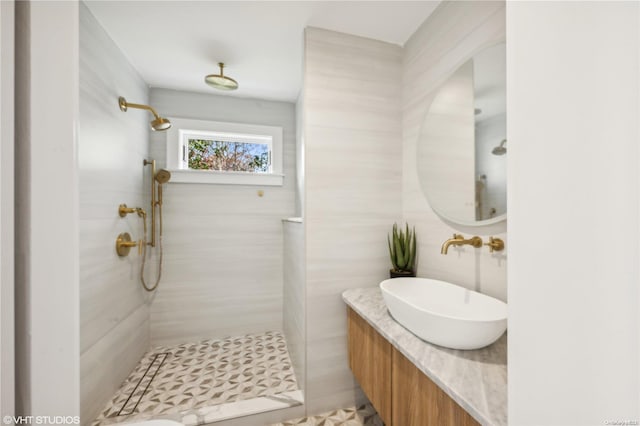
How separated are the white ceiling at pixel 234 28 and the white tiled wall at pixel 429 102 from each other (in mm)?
156

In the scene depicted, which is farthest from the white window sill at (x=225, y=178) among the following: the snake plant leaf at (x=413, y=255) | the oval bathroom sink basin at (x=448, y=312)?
the oval bathroom sink basin at (x=448, y=312)

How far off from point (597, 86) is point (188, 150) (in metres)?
2.61

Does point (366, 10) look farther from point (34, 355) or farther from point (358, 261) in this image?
point (34, 355)

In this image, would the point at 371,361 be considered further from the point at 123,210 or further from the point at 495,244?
the point at 123,210

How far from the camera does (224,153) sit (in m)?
2.46

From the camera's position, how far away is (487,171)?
3.50 ft

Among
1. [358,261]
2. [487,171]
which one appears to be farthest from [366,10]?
[358,261]

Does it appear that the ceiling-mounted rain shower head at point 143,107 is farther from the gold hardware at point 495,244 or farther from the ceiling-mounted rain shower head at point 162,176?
the gold hardware at point 495,244

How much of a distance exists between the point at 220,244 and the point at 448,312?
6.28ft

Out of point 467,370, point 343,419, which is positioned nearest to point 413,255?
point 467,370

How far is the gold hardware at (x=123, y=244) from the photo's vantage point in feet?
5.44

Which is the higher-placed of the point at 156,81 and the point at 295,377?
the point at 156,81

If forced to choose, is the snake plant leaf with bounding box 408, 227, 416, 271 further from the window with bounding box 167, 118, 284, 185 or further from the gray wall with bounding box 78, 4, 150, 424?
the gray wall with bounding box 78, 4, 150, 424

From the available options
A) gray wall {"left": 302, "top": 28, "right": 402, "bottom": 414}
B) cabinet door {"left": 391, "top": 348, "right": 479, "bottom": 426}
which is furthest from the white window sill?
cabinet door {"left": 391, "top": 348, "right": 479, "bottom": 426}
